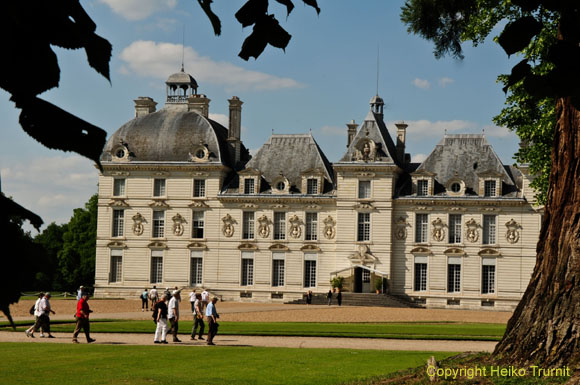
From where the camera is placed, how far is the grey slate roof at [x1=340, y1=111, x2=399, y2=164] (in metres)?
50.1

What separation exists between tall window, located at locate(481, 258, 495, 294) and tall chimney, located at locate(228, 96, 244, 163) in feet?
56.4

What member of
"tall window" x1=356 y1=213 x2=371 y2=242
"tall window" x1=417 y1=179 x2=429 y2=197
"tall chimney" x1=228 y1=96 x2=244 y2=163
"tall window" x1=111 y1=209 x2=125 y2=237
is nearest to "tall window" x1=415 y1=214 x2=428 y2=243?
→ "tall window" x1=417 y1=179 x2=429 y2=197

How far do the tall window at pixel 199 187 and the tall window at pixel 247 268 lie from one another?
15.5 ft

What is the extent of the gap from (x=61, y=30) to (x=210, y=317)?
61.6 feet

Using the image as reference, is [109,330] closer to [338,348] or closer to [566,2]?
[338,348]

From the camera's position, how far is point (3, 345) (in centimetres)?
1944

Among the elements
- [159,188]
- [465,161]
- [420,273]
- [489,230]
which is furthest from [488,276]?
[159,188]

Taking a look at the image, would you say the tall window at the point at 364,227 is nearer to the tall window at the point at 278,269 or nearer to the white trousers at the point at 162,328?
the tall window at the point at 278,269

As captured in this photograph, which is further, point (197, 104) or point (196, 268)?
point (197, 104)

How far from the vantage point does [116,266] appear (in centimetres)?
5391

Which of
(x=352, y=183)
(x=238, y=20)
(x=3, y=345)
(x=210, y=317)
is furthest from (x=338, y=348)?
(x=352, y=183)

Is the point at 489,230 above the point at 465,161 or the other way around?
the other way around

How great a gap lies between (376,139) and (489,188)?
747 cm

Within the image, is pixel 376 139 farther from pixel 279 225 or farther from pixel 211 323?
pixel 211 323
